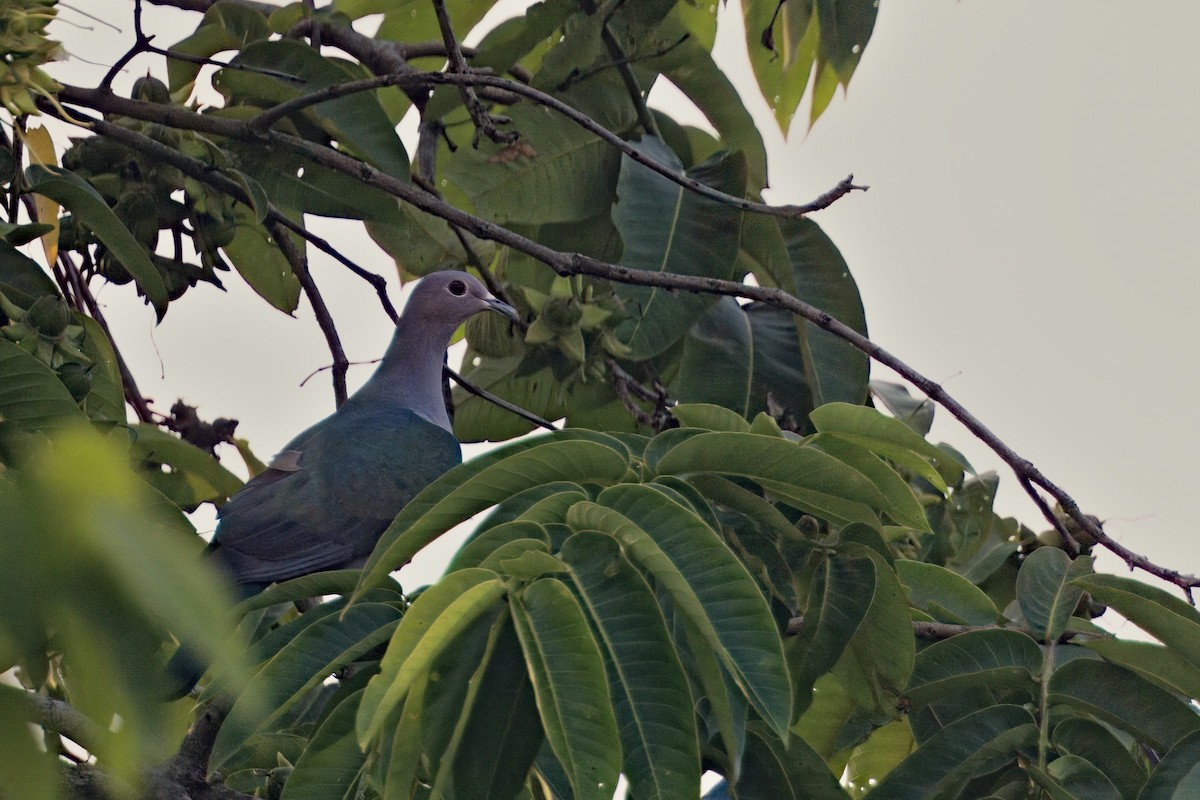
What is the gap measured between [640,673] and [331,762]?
1.63ft

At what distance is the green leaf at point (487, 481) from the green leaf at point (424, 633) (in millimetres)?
134

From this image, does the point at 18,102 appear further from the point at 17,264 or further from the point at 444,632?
the point at 444,632

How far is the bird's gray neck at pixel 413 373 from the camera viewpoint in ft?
11.2

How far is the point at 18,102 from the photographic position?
199 cm

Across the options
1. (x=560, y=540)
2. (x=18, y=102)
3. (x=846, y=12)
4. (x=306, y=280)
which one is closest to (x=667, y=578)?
(x=560, y=540)

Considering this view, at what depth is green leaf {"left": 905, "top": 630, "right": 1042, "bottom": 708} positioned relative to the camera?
203 cm

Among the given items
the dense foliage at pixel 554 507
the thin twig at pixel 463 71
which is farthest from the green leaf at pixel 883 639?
the thin twig at pixel 463 71

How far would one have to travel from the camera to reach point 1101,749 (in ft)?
6.33

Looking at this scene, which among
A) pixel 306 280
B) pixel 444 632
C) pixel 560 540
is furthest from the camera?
pixel 306 280

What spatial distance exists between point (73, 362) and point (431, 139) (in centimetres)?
142

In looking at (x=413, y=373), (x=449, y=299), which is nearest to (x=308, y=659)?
(x=413, y=373)

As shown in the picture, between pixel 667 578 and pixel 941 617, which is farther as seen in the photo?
pixel 941 617

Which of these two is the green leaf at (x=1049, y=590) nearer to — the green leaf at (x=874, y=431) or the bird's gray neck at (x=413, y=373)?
the green leaf at (x=874, y=431)

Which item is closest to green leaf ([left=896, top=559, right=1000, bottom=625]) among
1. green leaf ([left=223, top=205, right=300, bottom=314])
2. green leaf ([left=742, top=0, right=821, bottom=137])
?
green leaf ([left=742, top=0, right=821, bottom=137])
